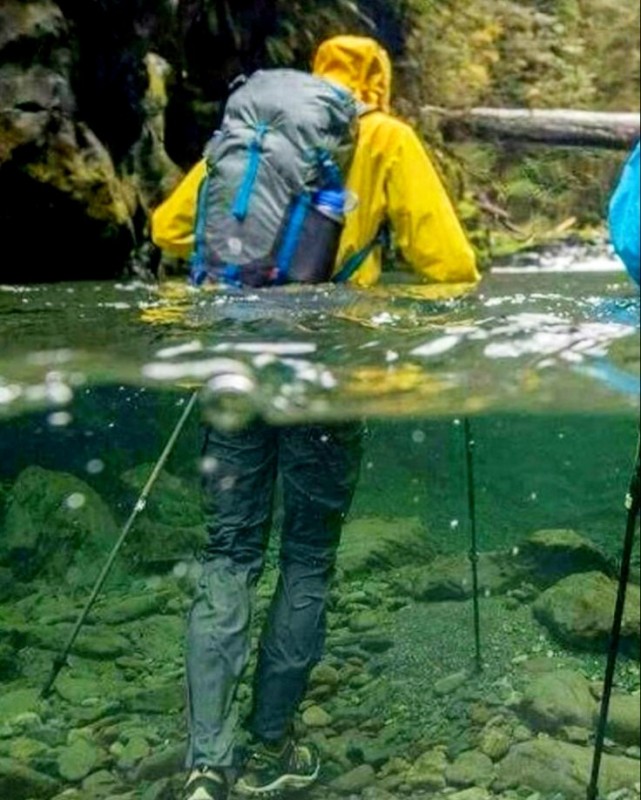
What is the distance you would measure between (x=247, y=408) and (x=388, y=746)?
62.9 inches

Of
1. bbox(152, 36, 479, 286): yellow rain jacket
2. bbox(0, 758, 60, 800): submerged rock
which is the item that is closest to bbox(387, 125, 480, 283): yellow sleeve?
bbox(152, 36, 479, 286): yellow rain jacket

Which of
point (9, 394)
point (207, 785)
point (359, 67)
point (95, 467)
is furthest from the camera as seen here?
point (95, 467)

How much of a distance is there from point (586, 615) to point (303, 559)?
2.75m

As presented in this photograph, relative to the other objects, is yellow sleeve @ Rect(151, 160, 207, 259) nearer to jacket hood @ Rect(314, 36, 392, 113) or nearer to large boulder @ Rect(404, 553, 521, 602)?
jacket hood @ Rect(314, 36, 392, 113)

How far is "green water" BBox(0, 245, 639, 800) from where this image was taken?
3697mm

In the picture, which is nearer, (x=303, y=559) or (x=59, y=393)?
(x=303, y=559)

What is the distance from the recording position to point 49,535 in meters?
6.61

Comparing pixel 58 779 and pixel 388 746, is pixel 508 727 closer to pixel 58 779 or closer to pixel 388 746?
pixel 388 746

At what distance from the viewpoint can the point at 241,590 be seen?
3.01 m

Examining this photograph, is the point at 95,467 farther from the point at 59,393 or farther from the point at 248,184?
the point at 248,184

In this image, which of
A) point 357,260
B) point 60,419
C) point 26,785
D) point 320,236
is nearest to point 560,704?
point 26,785

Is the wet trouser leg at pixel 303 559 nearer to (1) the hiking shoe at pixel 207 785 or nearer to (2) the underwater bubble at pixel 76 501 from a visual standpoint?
(1) the hiking shoe at pixel 207 785

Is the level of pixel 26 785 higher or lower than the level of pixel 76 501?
higher

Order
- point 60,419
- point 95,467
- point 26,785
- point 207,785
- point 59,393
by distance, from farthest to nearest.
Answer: point 95,467 < point 60,419 < point 59,393 < point 26,785 < point 207,785
